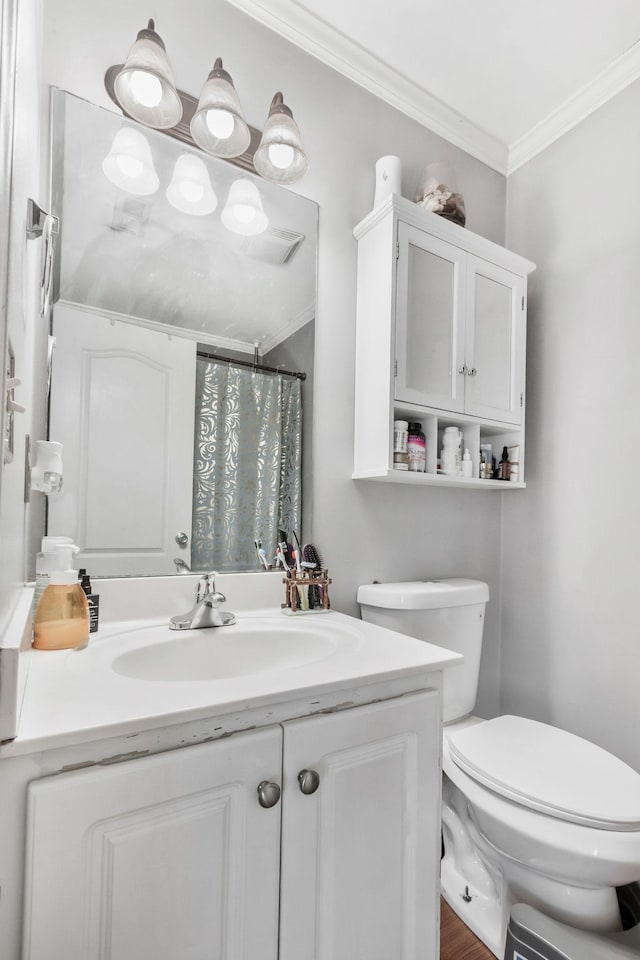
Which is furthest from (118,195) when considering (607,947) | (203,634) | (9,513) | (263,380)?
(607,947)

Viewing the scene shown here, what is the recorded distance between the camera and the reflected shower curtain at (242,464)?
3.88 feet

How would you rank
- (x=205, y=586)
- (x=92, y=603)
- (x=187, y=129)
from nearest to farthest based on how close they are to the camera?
1. (x=92, y=603)
2. (x=205, y=586)
3. (x=187, y=129)

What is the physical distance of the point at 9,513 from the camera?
1.83ft

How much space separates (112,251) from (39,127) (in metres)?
0.25

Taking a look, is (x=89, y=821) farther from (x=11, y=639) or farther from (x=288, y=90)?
(x=288, y=90)

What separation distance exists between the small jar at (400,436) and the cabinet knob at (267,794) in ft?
2.88

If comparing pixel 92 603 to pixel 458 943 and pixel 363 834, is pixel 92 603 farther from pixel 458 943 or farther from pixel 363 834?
pixel 458 943

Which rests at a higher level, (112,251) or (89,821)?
(112,251)

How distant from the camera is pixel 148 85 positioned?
105cm

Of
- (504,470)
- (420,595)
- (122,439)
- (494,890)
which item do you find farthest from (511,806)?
(122,439)

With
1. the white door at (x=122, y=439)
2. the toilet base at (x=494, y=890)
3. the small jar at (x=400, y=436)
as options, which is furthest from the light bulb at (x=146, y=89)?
the toilet base at (x=494, y=890)

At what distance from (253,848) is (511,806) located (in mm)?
617

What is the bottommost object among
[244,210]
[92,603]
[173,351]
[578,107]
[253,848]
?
[253,848]

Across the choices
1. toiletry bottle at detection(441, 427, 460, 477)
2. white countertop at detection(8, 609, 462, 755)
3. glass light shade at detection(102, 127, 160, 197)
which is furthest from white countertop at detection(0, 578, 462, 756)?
glass light shade at detection(102, 127, 160, 197)
